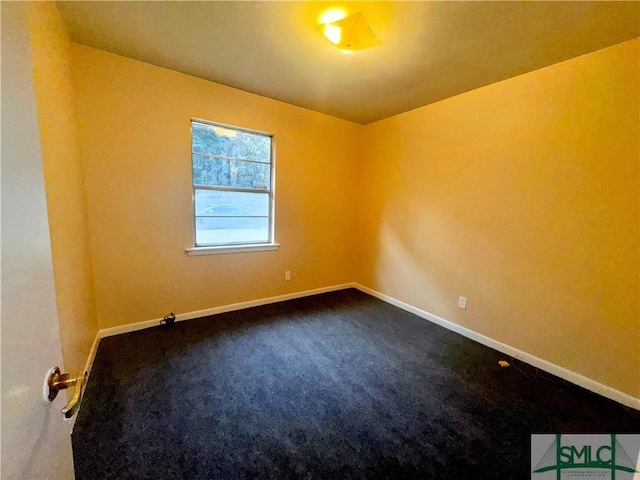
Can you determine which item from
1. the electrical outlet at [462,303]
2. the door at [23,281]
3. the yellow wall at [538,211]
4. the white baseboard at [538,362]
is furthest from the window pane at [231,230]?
the door at [23,281]

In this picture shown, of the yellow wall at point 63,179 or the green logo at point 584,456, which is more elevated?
the yellow wall at point 63,179

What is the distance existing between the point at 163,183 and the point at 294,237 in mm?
1563

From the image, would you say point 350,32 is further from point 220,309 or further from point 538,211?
point 220,309

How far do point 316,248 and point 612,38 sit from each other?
311 cm

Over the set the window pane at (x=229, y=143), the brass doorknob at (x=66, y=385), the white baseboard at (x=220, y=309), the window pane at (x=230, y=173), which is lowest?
the white baseboard at (x=220, y=309)

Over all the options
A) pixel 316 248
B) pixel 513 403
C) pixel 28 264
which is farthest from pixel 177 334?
pixel 513 403

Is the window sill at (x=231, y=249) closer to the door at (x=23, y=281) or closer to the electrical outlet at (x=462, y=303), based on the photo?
the electrical outlet at (x=462, y=303)

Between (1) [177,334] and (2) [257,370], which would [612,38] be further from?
(1) [177,334]

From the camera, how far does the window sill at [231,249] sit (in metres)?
2.80

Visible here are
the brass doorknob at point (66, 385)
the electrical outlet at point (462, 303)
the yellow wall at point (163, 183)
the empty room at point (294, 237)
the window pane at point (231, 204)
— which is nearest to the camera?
the brass doorknob at point (66, 385)

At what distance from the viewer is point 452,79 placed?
2.39 m

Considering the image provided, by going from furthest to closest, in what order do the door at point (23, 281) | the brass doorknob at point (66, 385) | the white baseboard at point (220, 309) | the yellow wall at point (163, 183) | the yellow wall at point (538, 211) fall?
the white baseboard at point (220, 309) → the yellow wall at point (163, 183) → the yellow wall at point (538, 211) → the brass doorknob at point (66, 385) → the door at point (23, 281)

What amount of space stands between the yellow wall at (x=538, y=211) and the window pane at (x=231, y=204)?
1.75 metres

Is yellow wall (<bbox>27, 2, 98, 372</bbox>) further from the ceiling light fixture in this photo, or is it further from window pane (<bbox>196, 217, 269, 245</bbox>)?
the ceiling light fixture
